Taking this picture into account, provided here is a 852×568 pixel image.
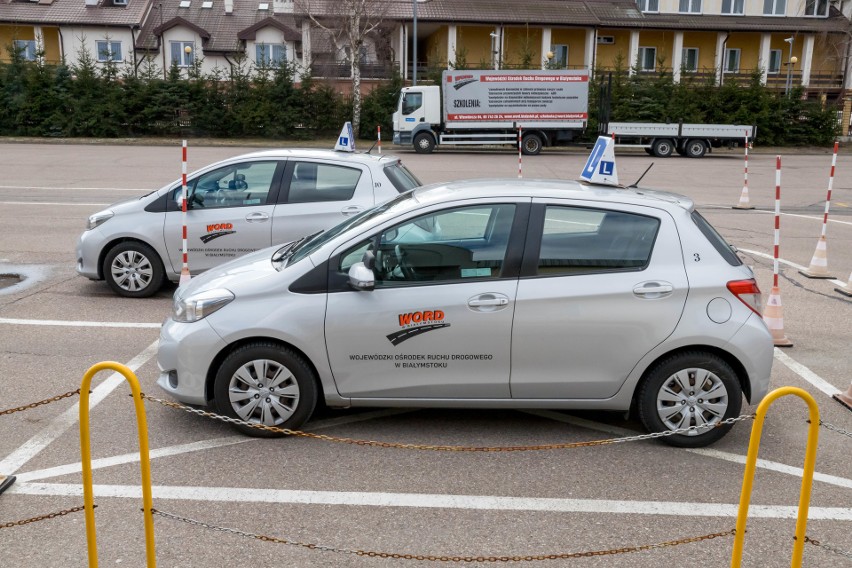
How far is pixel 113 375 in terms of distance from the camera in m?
6.74

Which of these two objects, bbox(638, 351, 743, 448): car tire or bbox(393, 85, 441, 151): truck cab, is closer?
bbox(638, 351, 743, 448): car tire

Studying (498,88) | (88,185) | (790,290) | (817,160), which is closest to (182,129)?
(498,88)

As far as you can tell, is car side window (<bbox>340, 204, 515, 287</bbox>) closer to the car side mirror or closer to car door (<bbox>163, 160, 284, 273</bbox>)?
the car side mirror

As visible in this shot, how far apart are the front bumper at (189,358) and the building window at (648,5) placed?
179 ft

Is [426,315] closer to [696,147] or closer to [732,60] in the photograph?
[696,147]

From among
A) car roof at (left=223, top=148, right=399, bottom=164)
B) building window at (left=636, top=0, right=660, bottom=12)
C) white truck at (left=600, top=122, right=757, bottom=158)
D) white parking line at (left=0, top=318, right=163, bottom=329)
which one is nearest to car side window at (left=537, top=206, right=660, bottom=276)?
car roof at (left=223, top=148, right=399, bottom=164)

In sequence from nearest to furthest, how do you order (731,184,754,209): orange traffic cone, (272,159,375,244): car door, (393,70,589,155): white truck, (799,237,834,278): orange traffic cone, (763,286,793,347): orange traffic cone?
1. (763,286,793,347): orange traffic cone
2. (272,159,375,244): car door
3. (799,237,834,278): orange traffic cone
4. (731,184,754,209): orange traffic cone
5. (393,70,589,155): white truck

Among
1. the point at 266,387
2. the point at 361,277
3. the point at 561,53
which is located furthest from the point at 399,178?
the point at 561,53

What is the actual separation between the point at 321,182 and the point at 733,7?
5408 centimetres

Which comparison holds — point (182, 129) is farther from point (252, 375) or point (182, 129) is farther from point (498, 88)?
point (252, 375)

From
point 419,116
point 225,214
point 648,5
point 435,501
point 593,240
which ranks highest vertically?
point 648,5

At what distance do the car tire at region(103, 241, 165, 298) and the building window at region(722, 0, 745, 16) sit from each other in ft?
179

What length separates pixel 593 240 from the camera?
5.53 meters

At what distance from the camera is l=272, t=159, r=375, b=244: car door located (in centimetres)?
898
